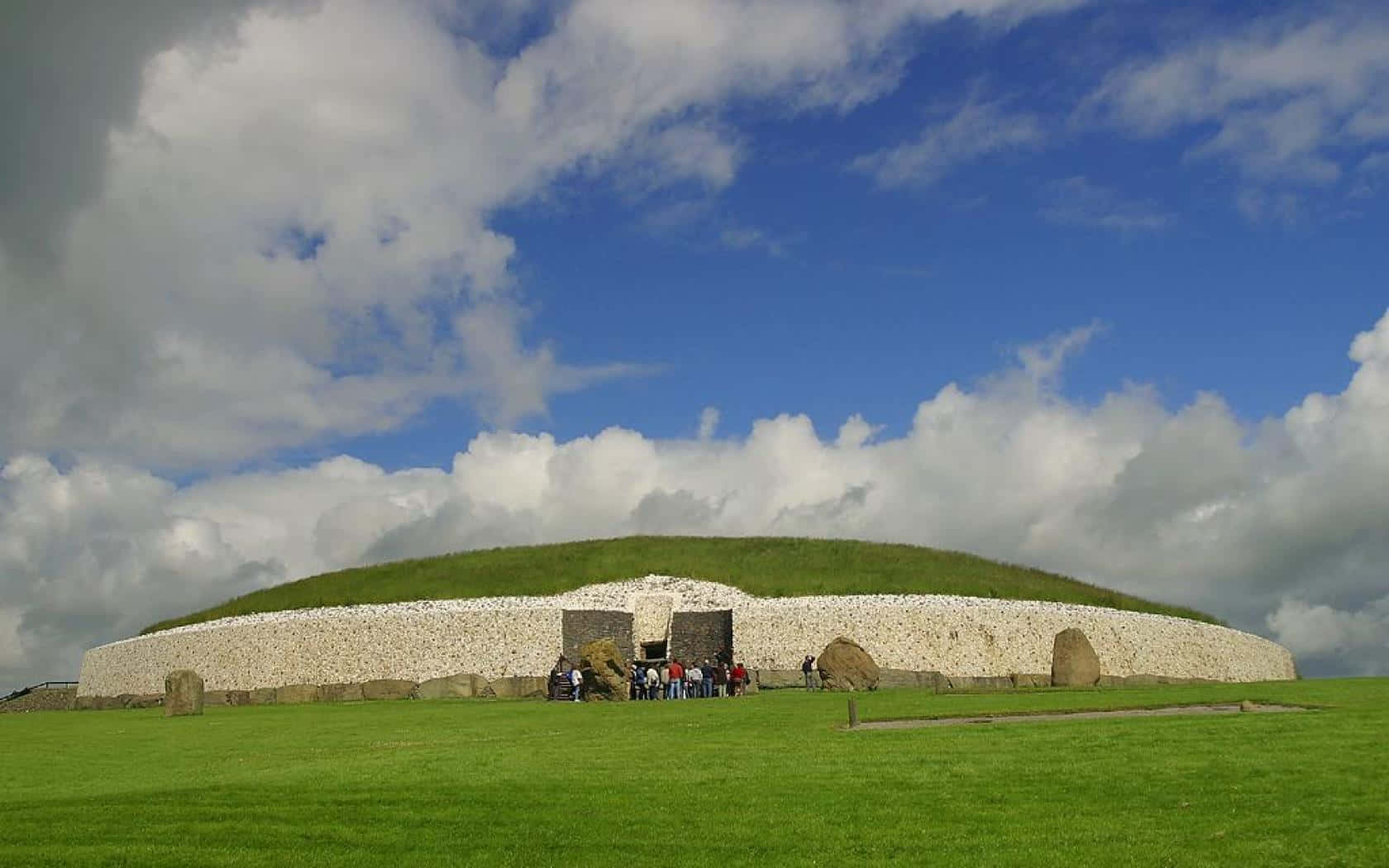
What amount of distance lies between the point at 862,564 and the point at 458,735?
32418 mm

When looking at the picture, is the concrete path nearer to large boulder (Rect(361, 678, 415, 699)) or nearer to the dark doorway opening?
large boulder (Rect(361, 678, 415, 699))

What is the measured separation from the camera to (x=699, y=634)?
46031mm

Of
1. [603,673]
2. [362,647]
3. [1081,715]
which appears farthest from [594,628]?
[1081,715]

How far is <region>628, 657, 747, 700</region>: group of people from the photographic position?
1494 inches

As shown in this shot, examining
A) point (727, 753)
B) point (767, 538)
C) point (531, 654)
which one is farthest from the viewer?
point (767, 538)

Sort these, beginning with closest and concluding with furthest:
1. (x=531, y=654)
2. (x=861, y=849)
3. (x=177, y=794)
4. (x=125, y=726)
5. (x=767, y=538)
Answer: (x=861, y=849), (x=177, y=794), (x=125, y=726), (x=531, y=654), (x=767, y=538)

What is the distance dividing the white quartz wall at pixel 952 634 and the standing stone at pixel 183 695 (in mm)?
18533

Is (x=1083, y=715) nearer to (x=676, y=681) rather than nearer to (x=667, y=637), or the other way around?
(x=676, y=681)

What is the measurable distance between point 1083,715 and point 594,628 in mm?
25372

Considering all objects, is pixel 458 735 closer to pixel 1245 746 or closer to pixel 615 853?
pixel 615 853

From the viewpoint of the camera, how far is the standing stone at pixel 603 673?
35250mm

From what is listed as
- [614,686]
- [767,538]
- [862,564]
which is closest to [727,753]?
[614,686]

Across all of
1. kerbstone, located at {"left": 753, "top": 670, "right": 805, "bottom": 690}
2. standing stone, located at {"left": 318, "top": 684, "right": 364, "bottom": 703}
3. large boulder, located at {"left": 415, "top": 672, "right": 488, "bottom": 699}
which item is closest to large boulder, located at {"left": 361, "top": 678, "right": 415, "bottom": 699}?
standing stone, located at {"left": 318, "top": 684, "right": 364, "bottom": 703}

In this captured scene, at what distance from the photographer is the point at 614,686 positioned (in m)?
35.3
